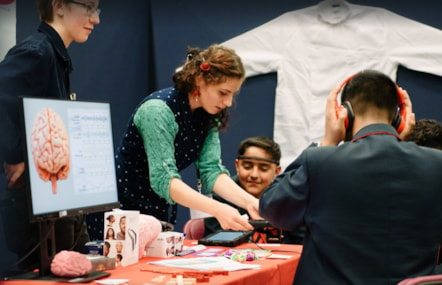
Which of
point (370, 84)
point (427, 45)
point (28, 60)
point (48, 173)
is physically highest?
point (427, 45)

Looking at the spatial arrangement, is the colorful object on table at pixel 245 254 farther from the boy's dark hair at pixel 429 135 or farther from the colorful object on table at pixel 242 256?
the boy's dark hair at pixel 429 135

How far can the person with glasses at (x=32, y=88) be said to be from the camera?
1823mm

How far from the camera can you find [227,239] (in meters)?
2.52

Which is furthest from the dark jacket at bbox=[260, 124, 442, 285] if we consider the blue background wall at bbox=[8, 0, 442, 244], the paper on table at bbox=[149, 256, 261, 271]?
the blue background wall at bbox=[8, 0, 442, 244]

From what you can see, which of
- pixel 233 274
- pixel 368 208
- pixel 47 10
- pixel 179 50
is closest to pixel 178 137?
pixel 47 10

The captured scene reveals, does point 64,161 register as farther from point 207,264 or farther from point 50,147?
point 207,264

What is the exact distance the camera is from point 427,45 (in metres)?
4.23

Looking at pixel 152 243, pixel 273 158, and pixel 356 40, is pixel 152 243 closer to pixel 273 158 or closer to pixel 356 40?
pixel 273 158

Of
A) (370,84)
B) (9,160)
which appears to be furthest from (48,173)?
(370,84)

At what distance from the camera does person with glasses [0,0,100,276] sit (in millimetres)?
1823

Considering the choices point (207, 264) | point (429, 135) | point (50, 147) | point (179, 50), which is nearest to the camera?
point (50, 147)

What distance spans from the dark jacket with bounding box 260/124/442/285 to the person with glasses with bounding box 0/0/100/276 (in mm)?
749

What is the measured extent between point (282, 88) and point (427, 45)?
3.46 ft

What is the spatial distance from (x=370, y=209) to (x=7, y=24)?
2.68m
